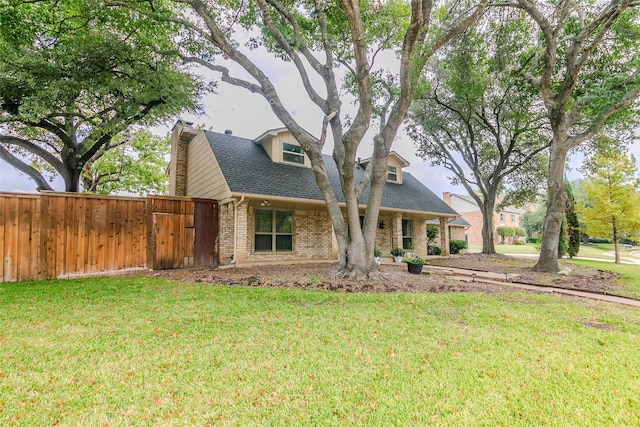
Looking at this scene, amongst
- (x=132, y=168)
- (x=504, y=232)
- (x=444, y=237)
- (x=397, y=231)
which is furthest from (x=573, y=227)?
(x=132, y=168)

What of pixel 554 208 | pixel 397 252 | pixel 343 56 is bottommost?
pixel 397 252

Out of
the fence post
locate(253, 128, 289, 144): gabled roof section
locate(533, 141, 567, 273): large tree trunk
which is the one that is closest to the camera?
the fence post

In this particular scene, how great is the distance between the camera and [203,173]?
39.6ft

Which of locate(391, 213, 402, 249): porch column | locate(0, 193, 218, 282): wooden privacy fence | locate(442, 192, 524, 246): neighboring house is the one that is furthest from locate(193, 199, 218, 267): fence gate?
locate(442, 192, 524, 246): neighboring house

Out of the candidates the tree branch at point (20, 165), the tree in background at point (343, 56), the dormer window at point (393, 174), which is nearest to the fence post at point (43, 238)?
the tree in background at point (343, 56)

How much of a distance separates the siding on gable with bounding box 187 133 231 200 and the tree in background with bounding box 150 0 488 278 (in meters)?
3.22

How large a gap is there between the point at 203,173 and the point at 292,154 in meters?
3.93

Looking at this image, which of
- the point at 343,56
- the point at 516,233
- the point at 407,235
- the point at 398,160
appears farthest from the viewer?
the point at 516,233

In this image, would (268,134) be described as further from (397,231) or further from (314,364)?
(314,364)

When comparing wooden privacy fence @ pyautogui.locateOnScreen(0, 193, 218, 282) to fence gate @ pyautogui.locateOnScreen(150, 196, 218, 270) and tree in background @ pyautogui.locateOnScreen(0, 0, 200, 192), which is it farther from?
tree in background @ pyautogui.locateOnScreen(0, 0, 200, 192)

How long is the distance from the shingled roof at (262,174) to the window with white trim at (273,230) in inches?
51.0

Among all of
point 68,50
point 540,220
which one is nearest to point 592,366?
point 68,50

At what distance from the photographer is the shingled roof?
1091 centimetres

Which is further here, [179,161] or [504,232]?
[504,232]
